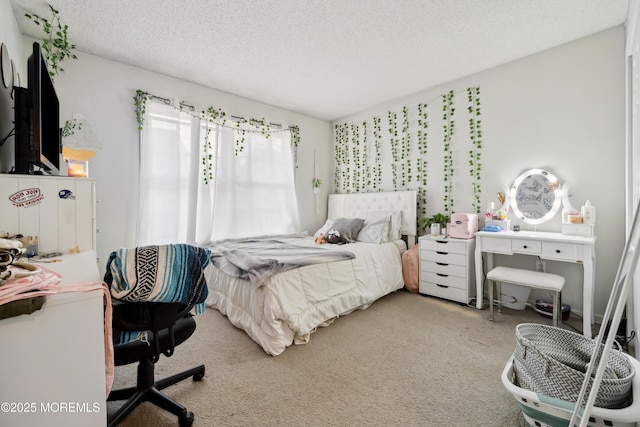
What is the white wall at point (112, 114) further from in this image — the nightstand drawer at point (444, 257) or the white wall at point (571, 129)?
the white wall at point (571, 129)

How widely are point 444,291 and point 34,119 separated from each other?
11.7 ft

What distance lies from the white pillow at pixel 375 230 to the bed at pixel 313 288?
0.02 m

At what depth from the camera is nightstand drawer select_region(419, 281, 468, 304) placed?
293 cm

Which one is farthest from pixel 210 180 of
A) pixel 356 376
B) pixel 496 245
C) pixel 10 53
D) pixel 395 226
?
pixel 496 245

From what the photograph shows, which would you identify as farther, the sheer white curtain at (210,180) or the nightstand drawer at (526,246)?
the sheer white curtain at (210,180)

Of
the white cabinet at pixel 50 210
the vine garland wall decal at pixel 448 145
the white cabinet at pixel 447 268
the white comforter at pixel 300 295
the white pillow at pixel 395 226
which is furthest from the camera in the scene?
the white pillow at pixel 395 226

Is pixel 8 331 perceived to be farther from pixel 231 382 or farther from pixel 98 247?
pixel 98 247

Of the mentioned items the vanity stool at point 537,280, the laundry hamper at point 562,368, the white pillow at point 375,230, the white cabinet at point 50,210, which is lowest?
the laundry hamper at point 562,368

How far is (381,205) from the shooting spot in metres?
4.05

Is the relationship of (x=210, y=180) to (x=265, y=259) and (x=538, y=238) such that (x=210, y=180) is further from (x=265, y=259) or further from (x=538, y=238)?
(x=538, y=238)

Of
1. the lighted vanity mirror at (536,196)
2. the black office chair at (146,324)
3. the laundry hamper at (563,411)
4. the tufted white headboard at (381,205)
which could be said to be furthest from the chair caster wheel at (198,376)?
the lighted vanity mirror at (536,196)

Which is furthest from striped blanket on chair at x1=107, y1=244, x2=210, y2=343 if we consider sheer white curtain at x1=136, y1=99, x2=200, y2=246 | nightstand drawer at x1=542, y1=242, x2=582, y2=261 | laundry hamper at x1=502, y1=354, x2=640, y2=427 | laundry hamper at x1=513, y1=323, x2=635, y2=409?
nightstand drawer at x1=542, y1=242, x2=582, y2=261

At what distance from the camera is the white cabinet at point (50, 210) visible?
4.78 ft

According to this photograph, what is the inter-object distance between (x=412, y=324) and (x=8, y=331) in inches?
99.5
